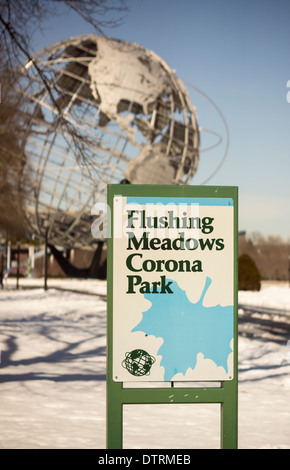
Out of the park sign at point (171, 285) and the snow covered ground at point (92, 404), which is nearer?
the park sign at point (171, 285)

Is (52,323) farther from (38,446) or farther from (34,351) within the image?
(38,446)

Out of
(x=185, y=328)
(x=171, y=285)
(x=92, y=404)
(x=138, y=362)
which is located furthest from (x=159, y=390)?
(x=92, y=404)

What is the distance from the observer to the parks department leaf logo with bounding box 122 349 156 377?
369 centimetres

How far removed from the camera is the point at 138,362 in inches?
145

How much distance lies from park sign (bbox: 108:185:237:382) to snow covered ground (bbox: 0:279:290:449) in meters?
1.43

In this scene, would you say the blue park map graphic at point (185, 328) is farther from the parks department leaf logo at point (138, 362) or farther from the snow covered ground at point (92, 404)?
the snow covered ground at point (92, 404)

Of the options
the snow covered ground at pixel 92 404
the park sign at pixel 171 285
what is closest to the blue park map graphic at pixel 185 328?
the park sign at pixel 171 285

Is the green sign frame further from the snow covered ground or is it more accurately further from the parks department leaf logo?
the snow covered ground

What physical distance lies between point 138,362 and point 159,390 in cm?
23

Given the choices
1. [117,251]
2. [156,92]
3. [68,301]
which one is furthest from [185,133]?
[117,251]

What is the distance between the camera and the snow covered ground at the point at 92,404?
5090 mm

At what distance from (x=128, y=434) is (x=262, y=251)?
3496 inches

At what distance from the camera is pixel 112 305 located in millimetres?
3674

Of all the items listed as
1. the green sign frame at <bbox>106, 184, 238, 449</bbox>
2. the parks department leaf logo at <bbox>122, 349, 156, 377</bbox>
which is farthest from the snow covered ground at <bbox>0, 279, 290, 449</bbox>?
the parks department leaf logo at <bbox>122, 349, 156, 377</bbox>
